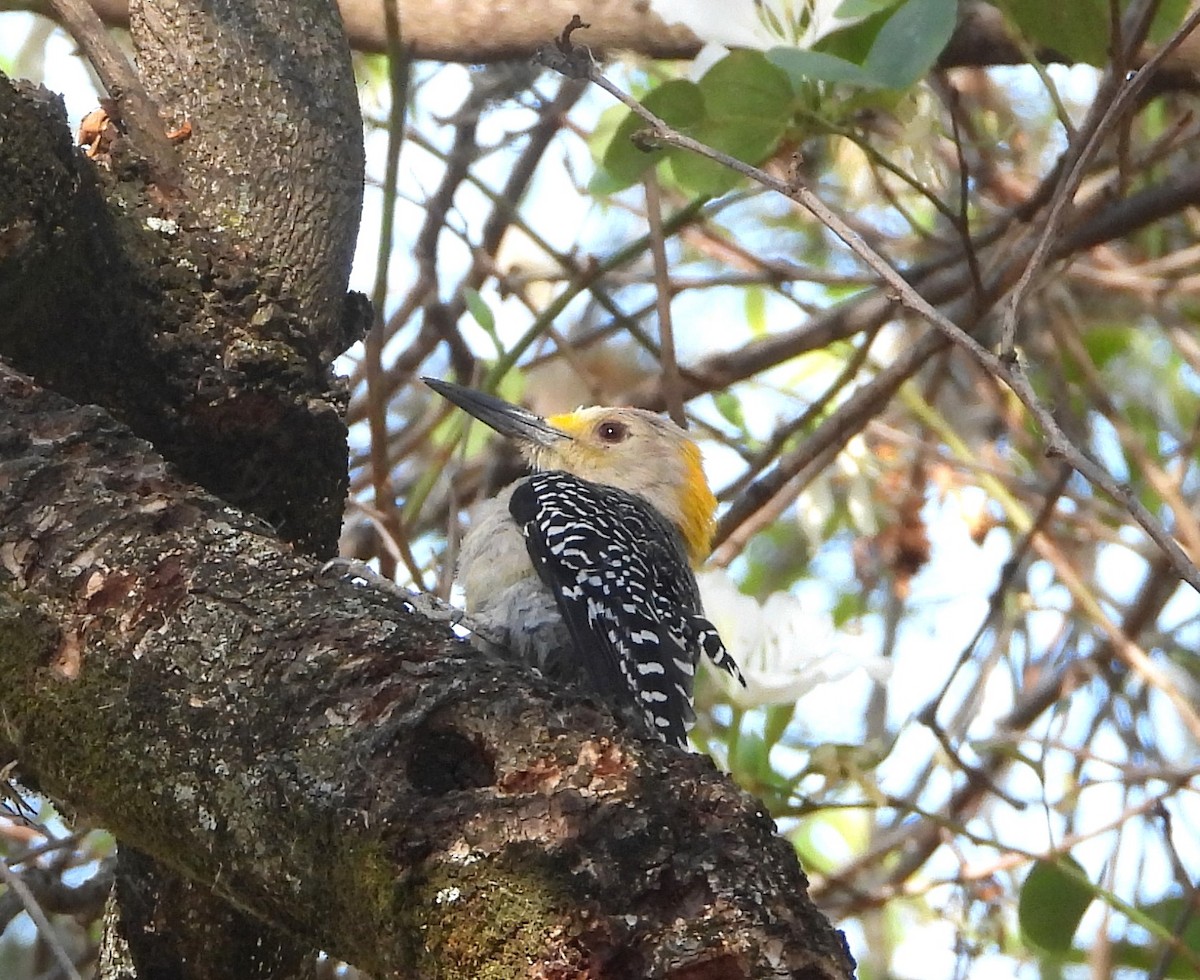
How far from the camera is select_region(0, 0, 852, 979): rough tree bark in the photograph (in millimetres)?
1259

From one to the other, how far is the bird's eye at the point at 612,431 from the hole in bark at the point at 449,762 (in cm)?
295

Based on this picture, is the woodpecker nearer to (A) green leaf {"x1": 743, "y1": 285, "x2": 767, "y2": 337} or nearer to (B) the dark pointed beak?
(B) the dark pointed beak

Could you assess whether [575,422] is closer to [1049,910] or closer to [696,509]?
[696,509]

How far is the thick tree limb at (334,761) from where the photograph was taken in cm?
124

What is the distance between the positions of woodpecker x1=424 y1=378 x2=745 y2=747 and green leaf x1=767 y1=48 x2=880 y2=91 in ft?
4.06

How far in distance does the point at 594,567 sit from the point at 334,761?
6.64ft

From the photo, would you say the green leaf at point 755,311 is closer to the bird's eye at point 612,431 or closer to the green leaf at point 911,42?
the bird's eye at point 612,431

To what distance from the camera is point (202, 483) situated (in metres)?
2.13

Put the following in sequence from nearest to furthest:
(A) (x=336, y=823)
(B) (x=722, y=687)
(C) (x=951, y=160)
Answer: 1. (A) (x=336, y=823)
2. (B) (x=722, y=687)
3. (C) (x=951, y=160)

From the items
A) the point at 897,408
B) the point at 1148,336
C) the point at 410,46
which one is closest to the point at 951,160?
the point at 897,408

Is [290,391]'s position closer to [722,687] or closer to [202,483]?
[202,483]

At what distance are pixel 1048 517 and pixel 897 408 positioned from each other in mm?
1557

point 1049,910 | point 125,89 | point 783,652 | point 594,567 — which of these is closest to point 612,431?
point 594,567

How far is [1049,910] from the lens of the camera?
3146 mm
